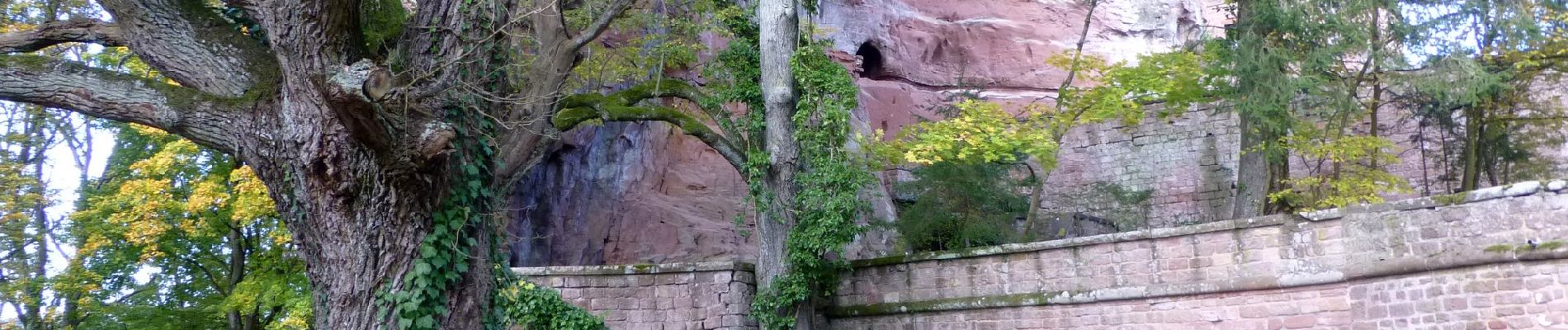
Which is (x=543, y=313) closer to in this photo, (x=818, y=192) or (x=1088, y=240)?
(x=818, y=192)

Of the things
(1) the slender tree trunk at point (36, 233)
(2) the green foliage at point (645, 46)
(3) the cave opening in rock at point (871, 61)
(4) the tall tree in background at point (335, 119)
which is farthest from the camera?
(3) the cave opening in rock at point (871, 61)

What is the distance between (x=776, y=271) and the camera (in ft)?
41.1

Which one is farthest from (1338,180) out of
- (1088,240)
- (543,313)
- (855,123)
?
(543,313)

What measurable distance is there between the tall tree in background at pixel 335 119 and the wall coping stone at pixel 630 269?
14.7 feet

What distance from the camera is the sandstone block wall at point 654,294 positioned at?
488 inches

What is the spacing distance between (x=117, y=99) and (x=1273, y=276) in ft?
29.7

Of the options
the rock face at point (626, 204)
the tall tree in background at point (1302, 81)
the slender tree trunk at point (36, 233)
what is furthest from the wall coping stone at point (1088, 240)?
the slender tree trunk at point (36, 233)

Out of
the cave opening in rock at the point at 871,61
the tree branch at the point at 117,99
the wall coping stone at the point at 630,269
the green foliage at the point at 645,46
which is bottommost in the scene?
the wall coping stone at the point at 630,269

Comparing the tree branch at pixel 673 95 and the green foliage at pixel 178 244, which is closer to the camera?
the tree branch at pixel 673 95

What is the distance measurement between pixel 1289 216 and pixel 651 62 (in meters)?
7.54

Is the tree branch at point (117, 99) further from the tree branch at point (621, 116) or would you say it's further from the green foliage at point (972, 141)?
the green foliage at point (972, 141)

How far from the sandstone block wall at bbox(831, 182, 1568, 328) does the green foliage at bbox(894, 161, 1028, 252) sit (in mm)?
2461

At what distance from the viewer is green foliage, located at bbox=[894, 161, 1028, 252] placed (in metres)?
14.8

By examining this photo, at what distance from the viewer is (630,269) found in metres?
12.5
